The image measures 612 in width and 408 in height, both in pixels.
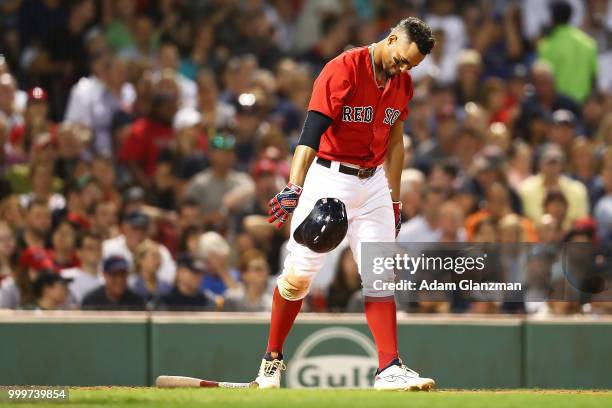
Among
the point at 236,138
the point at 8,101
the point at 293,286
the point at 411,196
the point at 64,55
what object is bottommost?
the point at 293,286

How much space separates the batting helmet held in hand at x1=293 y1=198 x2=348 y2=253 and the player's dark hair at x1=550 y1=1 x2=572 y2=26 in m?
7.66

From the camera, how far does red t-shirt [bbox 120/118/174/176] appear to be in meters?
11.1

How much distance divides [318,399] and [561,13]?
8.41m

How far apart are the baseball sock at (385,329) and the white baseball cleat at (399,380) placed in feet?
0.13

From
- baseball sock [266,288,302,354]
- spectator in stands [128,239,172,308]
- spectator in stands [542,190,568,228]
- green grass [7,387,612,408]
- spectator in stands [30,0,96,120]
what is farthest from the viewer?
spectator in stands [30,0,96,120]

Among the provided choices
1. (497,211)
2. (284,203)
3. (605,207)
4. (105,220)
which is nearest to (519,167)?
(605,207)

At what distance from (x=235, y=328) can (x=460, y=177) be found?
10.4ft

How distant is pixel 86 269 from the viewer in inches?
367

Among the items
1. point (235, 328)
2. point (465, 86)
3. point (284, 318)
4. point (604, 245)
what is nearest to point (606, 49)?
point (465, 86)

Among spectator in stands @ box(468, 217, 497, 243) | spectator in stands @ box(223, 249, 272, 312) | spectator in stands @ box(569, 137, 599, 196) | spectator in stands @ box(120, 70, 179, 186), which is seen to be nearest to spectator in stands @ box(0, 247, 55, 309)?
spectator in stands @ box(223, 249, 272, 312)

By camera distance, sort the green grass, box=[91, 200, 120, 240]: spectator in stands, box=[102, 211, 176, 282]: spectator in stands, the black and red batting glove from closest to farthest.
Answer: the green grass → the black and red batting glove → box=[102, 211, 176, 282]: spectator in stands → box=[91, 200, 120, 240]: spectator in stands

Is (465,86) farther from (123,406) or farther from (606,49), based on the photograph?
(123,406)

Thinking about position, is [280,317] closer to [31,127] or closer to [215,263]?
[215,263]

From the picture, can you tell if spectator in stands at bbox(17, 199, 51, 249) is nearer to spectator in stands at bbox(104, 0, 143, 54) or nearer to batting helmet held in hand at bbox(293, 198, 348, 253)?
spectator in stands at bbox(104, 0, 143, 54)
